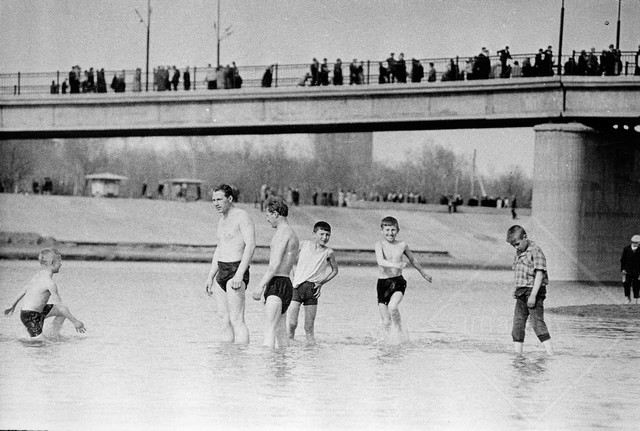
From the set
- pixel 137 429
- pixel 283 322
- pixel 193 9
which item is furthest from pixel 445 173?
pixel 137 429

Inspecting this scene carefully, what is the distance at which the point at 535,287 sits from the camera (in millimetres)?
14922

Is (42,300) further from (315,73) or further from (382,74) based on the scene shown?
(315,73)

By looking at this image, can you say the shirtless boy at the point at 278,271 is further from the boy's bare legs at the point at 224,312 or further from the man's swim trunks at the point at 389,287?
the man's swim trunks at the point at 389,287

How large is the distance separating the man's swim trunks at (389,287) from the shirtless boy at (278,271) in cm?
184

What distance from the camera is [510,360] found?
14969 mm

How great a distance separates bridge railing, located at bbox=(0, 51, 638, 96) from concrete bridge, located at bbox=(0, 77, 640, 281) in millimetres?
717

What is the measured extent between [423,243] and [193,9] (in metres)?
24.0

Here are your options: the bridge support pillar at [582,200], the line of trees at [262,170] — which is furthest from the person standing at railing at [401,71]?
the line of trees at [262,170]

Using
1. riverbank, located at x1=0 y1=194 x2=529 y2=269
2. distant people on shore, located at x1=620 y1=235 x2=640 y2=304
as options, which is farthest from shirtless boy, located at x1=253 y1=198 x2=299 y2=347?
riverbank, located at x1=0 y1=194 x2=529 y2=269

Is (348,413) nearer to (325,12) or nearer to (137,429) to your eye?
(137,429)

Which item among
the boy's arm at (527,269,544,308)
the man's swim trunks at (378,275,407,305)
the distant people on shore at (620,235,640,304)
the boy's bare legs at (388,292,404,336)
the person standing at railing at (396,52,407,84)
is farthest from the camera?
the person standing at railing at (396,52,407,84)

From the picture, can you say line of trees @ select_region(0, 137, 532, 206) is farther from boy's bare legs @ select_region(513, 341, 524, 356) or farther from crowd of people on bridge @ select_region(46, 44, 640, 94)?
boy's bare legs @ select_region(513, 341, 524, 356)

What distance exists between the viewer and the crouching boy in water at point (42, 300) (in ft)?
49.2

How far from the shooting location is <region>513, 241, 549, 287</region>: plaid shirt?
1502 cm
